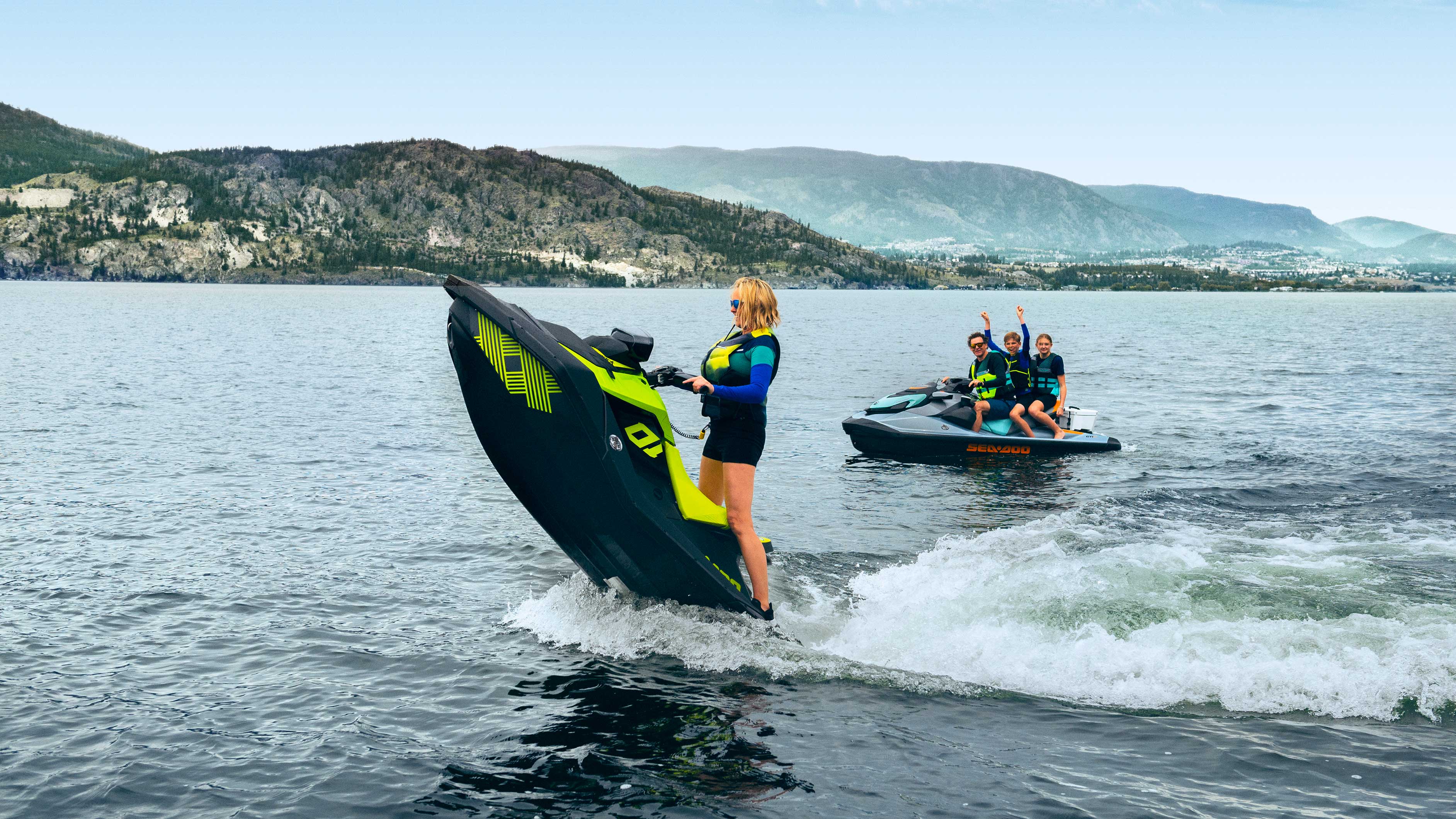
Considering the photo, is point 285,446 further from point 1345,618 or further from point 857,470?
point 1345,618

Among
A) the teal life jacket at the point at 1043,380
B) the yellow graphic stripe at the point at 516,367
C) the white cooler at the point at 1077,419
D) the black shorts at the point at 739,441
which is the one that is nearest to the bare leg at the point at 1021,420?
the teal life jacket at the point at 1043,380

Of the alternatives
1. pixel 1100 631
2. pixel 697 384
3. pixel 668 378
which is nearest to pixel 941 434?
pixel 1100 631

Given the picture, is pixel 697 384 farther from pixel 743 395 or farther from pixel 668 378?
pixel 668 378

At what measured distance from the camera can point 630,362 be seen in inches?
320

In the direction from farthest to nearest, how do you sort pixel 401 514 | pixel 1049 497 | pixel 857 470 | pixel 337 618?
1. pixel 857 470
2. pixel 1049 497
3. pixel 401 514
4. pixel 337 618

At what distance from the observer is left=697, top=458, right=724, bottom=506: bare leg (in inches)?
343

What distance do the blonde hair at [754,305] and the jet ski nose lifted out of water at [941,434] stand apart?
11910 millimetres

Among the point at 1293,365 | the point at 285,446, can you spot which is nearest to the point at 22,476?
the point at 285,446

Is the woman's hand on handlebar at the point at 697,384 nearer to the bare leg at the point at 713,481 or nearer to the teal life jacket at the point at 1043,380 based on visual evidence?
the bare leg at the point at 713,481

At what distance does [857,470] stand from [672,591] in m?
10.7

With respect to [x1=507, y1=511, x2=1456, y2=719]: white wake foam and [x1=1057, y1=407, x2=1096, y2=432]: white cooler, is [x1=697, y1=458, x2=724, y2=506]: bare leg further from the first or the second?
[x1=1057, y1=407, x2=1096, y2=432]: white cooler

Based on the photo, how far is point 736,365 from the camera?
307 inches

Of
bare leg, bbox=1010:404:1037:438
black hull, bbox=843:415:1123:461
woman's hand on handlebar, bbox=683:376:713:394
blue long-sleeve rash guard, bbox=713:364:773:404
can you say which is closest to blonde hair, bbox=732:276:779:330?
blue long-sleeve rash guard, bbox=713:364:773:404

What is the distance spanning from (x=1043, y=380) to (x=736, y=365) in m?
13.3
